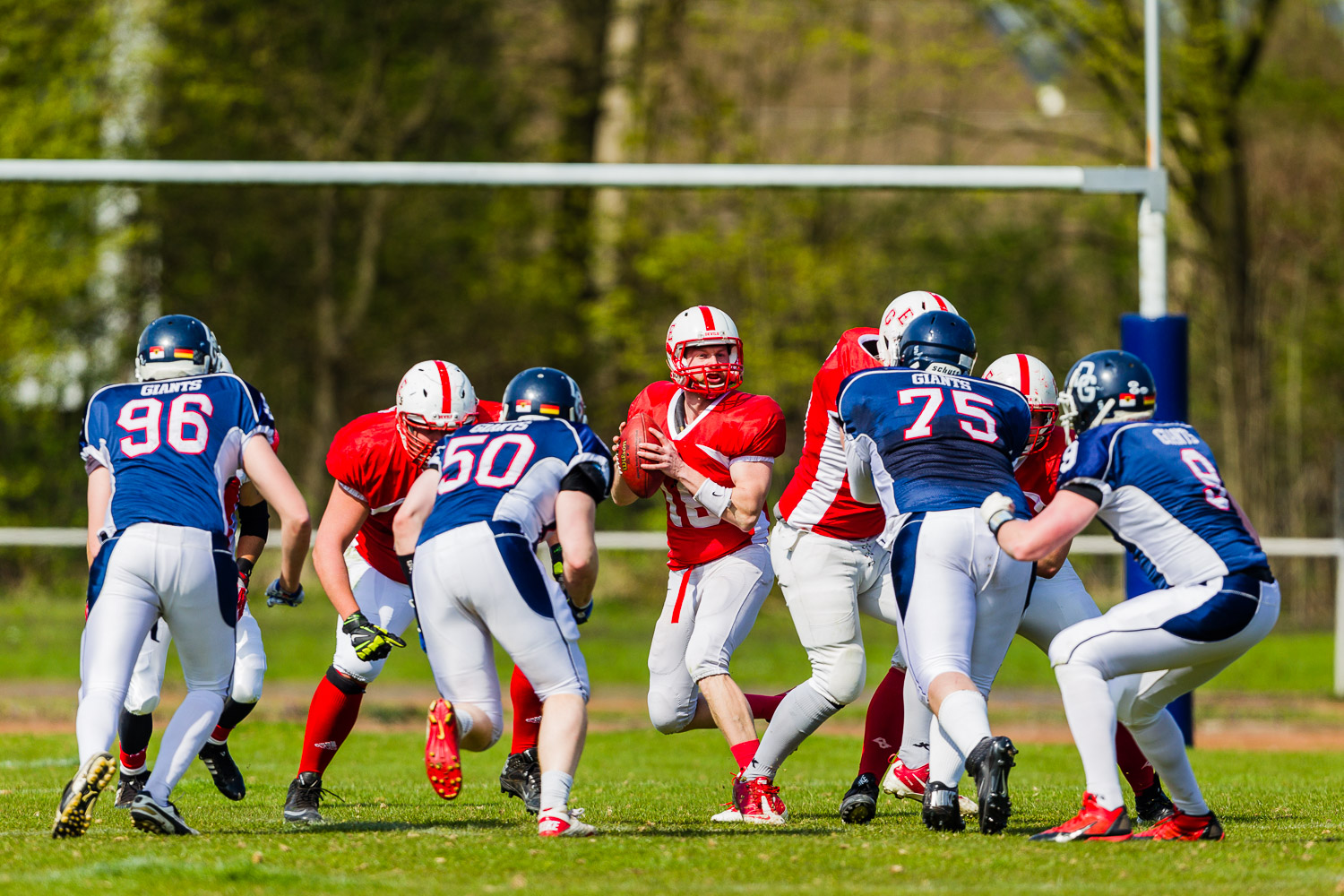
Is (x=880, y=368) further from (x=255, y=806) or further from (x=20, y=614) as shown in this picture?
(x=20, y=614)

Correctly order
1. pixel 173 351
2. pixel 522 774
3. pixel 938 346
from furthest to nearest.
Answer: pixel 522 774
pixel 938 346
pixel 173 351

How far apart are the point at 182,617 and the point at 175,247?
794 inches

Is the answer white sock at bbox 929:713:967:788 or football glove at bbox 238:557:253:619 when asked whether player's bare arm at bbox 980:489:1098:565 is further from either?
football glove at bbox 238:557:253:619

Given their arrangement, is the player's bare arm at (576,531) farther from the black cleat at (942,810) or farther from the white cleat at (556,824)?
the black cleat at (942,810)

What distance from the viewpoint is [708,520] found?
22.8ft

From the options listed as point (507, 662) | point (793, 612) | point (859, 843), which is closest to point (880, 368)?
point (793, 612)

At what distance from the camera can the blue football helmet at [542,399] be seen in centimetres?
608

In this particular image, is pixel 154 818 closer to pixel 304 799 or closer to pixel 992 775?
pixel 304 799

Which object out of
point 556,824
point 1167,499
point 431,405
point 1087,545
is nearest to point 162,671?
point 431,405

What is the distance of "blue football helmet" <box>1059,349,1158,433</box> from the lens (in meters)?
5.92

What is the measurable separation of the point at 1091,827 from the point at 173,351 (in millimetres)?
3801

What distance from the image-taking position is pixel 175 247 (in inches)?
981

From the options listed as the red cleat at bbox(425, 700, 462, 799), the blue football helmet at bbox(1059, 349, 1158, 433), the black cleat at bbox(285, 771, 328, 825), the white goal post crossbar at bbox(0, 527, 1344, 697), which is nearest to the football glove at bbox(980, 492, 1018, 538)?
the blue football helmet at bbox(1059, 349, 1158, 433)

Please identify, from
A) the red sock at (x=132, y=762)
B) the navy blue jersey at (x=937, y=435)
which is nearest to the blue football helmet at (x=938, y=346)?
the navy blue jersey at (x=937, y=435)
